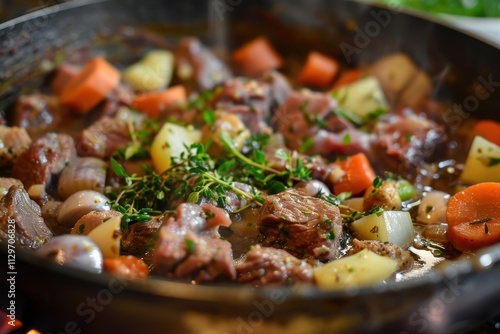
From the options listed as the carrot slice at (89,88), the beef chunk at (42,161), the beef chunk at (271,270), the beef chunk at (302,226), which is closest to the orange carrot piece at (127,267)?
the beef chunk at (271,270)

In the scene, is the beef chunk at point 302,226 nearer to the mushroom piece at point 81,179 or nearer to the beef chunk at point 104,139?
the mushroom piece at point 81,179

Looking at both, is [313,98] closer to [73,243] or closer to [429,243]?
[429,243]

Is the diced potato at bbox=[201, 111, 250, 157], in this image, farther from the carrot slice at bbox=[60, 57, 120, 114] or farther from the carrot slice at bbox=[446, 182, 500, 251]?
the carrot slice at bbox=[446, 182, 500, 251]

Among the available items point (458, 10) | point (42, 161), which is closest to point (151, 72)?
point (42, 161)

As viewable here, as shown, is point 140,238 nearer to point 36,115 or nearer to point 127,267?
point 127,267

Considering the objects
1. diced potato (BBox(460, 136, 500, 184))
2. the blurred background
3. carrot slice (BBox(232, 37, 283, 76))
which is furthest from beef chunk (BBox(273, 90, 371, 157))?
the blurred background

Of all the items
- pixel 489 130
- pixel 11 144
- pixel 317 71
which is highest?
pixel 11 144

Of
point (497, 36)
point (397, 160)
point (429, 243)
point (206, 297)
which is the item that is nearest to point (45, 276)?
point (206, 297)

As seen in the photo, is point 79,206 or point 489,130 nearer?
point 79,206
